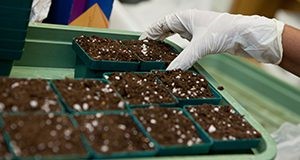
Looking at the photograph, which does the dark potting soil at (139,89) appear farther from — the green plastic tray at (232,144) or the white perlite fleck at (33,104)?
the white perlite fleck at (33,104)

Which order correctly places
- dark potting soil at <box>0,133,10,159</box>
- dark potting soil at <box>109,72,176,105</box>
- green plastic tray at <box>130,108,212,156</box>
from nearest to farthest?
dark potting soil at <box>0,133,10,159</box> → green plastic tray at <box>130,108,212,156</box> → dark potting soil at <box>109,72,176,105</box>

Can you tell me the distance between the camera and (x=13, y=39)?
942 mm

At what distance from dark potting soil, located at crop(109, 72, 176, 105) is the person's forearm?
41 centimetres

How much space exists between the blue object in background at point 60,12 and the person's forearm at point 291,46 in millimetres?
653

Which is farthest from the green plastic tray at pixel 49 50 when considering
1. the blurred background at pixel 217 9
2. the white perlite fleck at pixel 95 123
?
the blurred background at pixel 217 9

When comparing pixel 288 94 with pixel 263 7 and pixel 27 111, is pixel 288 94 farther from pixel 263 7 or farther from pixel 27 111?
pixel 27 111

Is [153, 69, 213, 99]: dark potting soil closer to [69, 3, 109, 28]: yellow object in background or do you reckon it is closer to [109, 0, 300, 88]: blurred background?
[69, 3, 109, 28]: yellow object in background

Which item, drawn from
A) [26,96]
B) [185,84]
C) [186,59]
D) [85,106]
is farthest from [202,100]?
[26,96]

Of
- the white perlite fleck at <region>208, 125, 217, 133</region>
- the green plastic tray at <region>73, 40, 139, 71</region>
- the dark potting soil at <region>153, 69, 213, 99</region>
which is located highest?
the white perlite fleck at <region>208, 125, 217, 133</region>

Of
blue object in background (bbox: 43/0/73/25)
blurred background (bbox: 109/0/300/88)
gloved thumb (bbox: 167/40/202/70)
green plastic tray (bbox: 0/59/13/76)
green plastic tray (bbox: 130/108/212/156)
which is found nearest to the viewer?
green plastic tray (bbox: 130/108/212/156)

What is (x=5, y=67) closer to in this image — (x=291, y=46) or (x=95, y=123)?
(x=95, y=123)

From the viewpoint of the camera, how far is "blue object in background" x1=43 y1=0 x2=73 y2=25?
1.36 metres

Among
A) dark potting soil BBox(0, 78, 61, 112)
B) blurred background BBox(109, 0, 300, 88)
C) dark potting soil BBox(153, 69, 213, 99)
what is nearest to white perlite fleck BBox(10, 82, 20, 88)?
dark potting soil BBox(0, 78, 61, 112)

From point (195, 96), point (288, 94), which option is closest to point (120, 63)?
point (195, 96)
